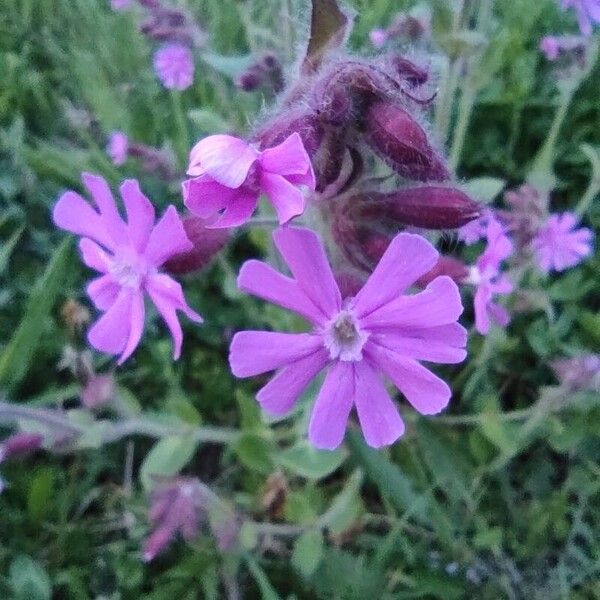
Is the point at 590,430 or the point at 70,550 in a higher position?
the point at 590,430

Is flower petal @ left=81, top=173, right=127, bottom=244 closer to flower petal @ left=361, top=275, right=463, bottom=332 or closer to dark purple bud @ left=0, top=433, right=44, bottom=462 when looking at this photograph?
flower petal @ left=361, top=275, right=463, bottom=332

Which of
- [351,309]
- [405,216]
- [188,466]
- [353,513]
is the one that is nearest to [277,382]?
[351,309]

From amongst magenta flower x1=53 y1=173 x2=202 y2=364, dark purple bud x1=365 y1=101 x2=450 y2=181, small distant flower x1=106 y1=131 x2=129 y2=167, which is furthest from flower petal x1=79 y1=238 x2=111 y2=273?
small distant flower x1=106 y1=131 x2=129 y2=167

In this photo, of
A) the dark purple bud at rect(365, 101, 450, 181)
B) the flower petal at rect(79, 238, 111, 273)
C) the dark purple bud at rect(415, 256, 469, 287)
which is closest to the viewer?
the dark purple bud at rect(365, 101, 450, 181)

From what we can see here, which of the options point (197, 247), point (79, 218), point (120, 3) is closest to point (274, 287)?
point (197, 247)

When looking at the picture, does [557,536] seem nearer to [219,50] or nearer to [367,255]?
[367,255]

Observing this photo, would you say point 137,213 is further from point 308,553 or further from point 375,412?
point 308,553
